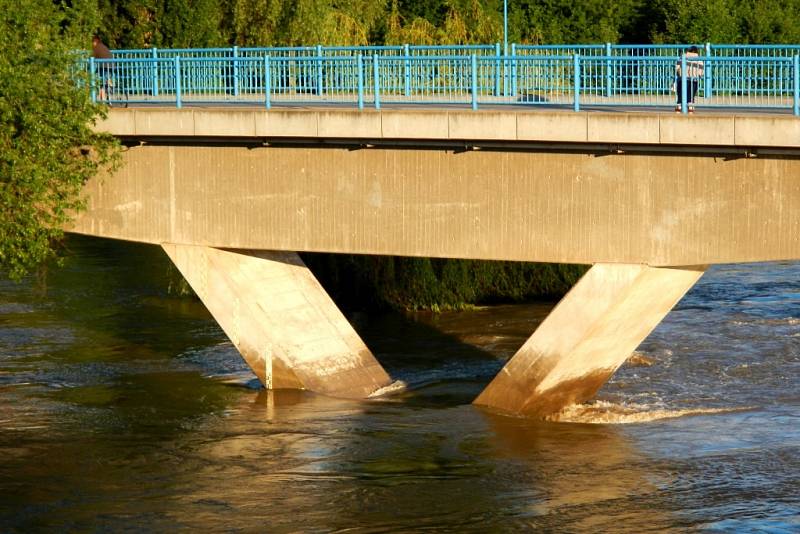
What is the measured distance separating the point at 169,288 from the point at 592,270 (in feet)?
47.1

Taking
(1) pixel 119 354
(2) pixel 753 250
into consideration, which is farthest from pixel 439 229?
(1) pixel 119 354

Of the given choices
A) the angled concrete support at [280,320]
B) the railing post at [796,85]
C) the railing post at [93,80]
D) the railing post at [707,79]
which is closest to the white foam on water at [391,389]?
the angled concrete support at [280,320]

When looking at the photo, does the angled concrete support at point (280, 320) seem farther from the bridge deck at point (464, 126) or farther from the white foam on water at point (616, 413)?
the white foam on water at point (616, 413)

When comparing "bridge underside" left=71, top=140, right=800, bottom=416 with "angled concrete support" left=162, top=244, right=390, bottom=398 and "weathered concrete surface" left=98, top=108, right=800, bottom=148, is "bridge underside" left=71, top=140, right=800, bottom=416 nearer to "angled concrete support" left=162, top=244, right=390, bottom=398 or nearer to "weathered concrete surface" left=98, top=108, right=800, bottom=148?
"angled concrete support" left=162, top=244, right=390, bottom=398

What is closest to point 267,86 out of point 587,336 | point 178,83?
point 178,83

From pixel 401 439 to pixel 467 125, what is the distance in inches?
166

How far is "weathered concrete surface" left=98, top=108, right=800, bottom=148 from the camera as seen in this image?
17531 millimetres

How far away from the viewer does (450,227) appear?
65.0 feet

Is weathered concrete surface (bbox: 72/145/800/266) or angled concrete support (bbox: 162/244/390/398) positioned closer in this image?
weathered concrete surface (bbox: 72/145/800/266)

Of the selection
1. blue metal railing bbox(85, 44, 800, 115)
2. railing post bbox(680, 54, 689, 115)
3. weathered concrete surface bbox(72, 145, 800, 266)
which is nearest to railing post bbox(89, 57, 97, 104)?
blue metal railing bbox(85, 44, 800, 115)

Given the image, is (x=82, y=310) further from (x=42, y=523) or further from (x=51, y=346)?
(x=42, y=523)

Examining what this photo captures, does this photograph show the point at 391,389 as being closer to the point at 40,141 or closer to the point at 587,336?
the point at 587,336

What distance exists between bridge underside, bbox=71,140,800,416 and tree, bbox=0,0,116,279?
70 cm

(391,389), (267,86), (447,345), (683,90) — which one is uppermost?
(267,86)
